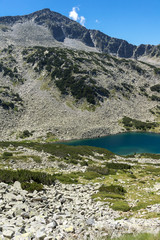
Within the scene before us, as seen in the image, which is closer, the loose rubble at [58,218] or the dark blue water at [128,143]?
the loose rubble at [58,218]

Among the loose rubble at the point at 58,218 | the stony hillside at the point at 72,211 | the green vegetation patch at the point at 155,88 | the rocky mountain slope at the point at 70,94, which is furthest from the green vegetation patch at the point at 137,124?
the loose rubble at the point at 58,218

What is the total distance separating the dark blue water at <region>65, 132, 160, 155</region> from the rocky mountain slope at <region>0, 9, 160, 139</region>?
6.98 metres

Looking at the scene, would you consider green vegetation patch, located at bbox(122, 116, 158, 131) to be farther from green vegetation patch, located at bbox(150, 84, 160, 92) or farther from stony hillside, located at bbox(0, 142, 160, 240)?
stony hillside, located at bbox(0, 142, 160, 240)

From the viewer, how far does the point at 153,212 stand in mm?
12031

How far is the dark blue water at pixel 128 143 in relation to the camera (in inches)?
2564

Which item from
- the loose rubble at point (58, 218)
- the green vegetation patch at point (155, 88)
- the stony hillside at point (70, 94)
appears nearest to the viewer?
the loose rubble at point (58, 218)

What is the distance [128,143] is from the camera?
2908 inches

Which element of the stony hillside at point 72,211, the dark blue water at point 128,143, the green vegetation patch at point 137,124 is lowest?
the dark blue water at point 128,143

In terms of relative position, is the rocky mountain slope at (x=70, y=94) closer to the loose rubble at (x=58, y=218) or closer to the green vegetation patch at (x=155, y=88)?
the green vegetation patch at (x=155, y=88)

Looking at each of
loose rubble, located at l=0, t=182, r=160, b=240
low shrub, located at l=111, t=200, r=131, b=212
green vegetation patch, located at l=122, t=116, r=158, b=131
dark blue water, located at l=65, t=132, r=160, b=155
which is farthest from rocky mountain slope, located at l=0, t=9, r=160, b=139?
low shrub, located at l=111, t=200, r=131, b=212

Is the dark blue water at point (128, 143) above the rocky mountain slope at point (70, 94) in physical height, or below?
below

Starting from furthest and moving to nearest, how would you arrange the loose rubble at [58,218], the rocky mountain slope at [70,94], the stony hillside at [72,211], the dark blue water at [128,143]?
the rocky mountain slope at [70,94], the dark blue water at [128,143], the stony hillside at [72,211], the loose rubble at [58,218]

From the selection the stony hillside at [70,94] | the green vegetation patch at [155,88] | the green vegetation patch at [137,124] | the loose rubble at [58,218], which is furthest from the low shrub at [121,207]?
the green vegetation patch at [155,88]

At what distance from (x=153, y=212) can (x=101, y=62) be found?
153604 mm
